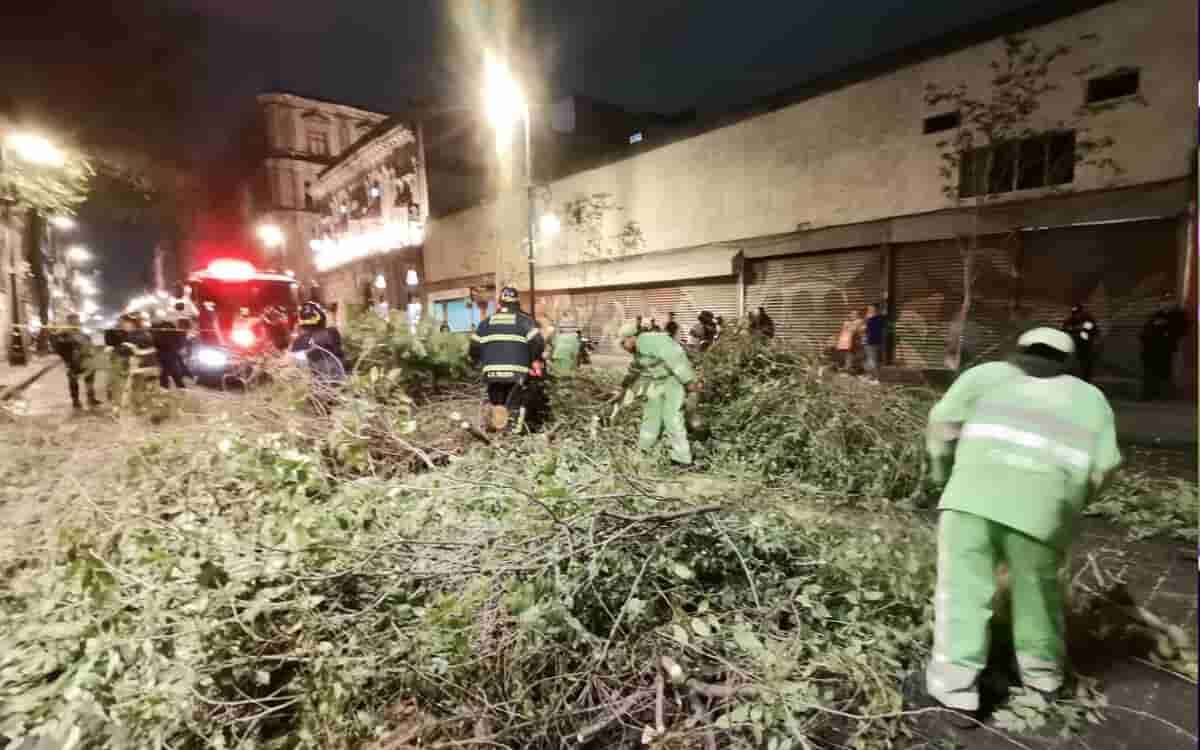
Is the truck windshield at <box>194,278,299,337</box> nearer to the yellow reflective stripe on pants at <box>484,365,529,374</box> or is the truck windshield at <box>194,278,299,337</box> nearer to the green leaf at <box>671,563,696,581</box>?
the yellow reflective stripe on pants at <box>484,365,529,374</box>

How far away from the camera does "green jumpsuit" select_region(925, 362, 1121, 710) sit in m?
2.26

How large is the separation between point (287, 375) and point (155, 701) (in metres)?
3.76

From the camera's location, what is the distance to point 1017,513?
2.27 meters

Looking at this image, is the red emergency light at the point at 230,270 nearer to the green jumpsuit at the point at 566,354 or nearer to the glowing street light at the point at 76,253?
the green jumpsuit at the point at 566,354

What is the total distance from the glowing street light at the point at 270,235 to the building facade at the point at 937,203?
33.0 m

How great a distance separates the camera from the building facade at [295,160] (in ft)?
140

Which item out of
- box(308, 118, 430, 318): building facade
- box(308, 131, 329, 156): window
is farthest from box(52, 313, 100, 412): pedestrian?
box(308, 131, 329, 156): window

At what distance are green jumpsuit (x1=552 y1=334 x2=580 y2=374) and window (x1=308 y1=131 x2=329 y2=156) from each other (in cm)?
4492

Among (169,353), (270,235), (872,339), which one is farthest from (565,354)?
(270,235)

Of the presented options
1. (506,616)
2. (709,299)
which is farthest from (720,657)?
(709,299)

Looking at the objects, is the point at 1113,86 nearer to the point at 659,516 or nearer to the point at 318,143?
the point at 659,516

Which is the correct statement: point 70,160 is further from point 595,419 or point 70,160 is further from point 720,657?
point 720,657

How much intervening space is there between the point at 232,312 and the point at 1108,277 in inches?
698

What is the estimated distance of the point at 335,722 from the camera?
241 cm
